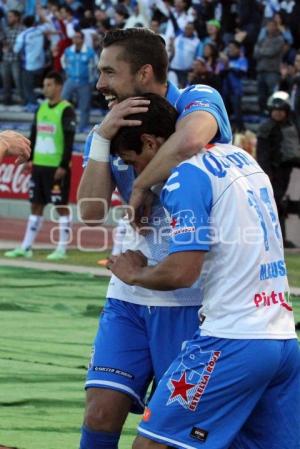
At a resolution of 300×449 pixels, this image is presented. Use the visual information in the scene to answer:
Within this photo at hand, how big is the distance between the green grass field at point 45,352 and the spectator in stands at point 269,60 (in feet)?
26.0

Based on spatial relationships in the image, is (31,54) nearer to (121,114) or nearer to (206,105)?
(206,105)

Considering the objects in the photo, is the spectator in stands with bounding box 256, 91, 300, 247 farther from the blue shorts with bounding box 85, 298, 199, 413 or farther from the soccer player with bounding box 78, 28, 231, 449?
the blue shorts with bounding box 85, 298, 199, 413

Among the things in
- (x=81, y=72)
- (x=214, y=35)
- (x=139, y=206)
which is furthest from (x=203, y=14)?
(x=139, y=206)

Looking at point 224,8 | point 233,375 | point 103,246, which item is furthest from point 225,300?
point 224,8

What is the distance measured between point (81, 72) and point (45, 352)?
15.2m

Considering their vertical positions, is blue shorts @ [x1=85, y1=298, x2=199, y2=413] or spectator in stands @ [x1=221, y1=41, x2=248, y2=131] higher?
blue shorts @ [x1=85, y1=298, x2=199, y2=413]

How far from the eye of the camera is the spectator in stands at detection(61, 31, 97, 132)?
24.8 meters

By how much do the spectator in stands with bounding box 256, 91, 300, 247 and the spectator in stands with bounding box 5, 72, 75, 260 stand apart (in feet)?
9.63

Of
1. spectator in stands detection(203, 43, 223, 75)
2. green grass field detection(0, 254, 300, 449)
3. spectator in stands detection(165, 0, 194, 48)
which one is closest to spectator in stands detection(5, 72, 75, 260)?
green grass field detection(0, 254, 300, 449)

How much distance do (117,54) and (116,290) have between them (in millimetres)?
1008

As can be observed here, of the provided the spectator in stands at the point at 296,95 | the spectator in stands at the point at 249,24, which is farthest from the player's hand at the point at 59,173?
the spectator in stands at the point at 249,24

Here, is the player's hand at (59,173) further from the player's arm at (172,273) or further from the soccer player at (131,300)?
the player's arm at (172,273)

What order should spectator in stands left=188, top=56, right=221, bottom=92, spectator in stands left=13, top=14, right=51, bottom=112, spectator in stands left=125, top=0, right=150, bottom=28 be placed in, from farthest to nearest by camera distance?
spectator in stands left=13, top=14, right=51, bottom=112 → spectator in stands left=125, top=0, right=150, bottom=28 → spectator in stands left=188, top=56, right=221, bottom=92

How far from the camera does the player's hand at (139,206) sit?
5.33 metres
